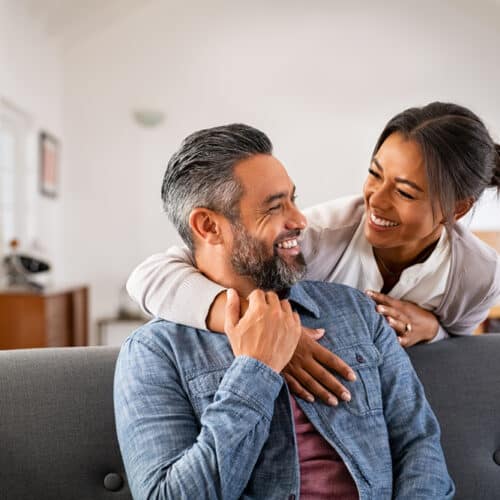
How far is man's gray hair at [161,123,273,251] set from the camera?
1.48m

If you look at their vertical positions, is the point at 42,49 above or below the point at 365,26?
below

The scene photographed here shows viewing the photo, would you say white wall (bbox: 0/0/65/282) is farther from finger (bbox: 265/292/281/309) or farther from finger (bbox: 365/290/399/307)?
finger (bbox: 265/292/281/309)

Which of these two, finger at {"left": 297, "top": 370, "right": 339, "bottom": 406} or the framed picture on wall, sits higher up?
the framed picture on wall

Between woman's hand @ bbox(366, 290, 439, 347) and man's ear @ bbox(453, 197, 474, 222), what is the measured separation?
242 mm

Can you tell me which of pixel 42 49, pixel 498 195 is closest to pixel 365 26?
pixel 42 49

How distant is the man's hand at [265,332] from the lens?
1.27 metres

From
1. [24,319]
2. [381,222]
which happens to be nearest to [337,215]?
[381,222]

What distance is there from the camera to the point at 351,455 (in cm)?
134

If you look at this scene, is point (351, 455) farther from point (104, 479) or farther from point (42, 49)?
point (42, 49)

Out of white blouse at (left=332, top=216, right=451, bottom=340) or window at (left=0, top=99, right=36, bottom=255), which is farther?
window at (left=0, top=99, right=36, bottom=255)

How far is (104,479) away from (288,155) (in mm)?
4839

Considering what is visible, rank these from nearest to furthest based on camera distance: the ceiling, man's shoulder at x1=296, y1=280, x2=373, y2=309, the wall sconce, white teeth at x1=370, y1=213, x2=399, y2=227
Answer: man's shoulder at x1=296, y1=280, x2=373, y2=309 < white teeth at x1=370, y1=213, x2=399, y2=227 < the ceiling < the wall sconce

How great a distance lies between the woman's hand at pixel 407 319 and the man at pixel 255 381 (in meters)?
0.07

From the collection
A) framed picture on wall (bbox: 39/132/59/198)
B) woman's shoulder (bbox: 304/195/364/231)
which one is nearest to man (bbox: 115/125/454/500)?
woman's shoulder (bbox: 304/195/364/231)
